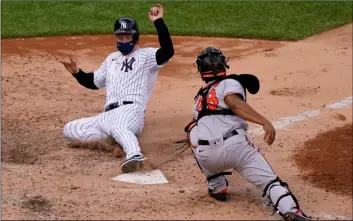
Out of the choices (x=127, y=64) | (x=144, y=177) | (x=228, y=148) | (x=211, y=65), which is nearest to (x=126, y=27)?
(x=127, y=64)

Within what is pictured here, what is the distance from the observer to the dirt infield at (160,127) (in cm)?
629

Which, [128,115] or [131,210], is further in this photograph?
[128,115]

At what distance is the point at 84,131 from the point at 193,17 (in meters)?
6.57

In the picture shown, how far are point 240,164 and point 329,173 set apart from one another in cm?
133

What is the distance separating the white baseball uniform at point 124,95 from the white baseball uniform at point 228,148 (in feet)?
5.44

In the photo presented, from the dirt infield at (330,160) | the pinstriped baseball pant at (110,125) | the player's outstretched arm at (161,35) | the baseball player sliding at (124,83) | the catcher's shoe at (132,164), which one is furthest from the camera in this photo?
the baseball player sliding at (124,83)

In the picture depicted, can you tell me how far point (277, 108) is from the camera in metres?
9.27

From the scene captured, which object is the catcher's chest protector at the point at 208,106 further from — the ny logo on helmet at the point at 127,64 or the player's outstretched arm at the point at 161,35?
the ny logo on helmet at the point at 127,64

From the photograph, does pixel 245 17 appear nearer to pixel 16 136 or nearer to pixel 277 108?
pixel 277 108

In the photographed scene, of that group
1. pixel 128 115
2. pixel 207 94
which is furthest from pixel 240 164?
pixel 128 115

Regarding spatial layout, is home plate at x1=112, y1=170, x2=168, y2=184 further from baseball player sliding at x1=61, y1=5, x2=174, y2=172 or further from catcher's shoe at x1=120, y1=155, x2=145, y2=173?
baseball player sliding at x1=61, y1=5, x2=174, y2=172

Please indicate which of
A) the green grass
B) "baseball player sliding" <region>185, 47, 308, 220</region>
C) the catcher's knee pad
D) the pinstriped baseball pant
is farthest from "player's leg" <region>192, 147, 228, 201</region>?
the green grass

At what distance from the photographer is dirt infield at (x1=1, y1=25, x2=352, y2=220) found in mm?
6293

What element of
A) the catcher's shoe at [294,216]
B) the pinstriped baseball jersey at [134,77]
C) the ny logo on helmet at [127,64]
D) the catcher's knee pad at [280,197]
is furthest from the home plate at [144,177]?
the catcher's shoe at [294,216]
